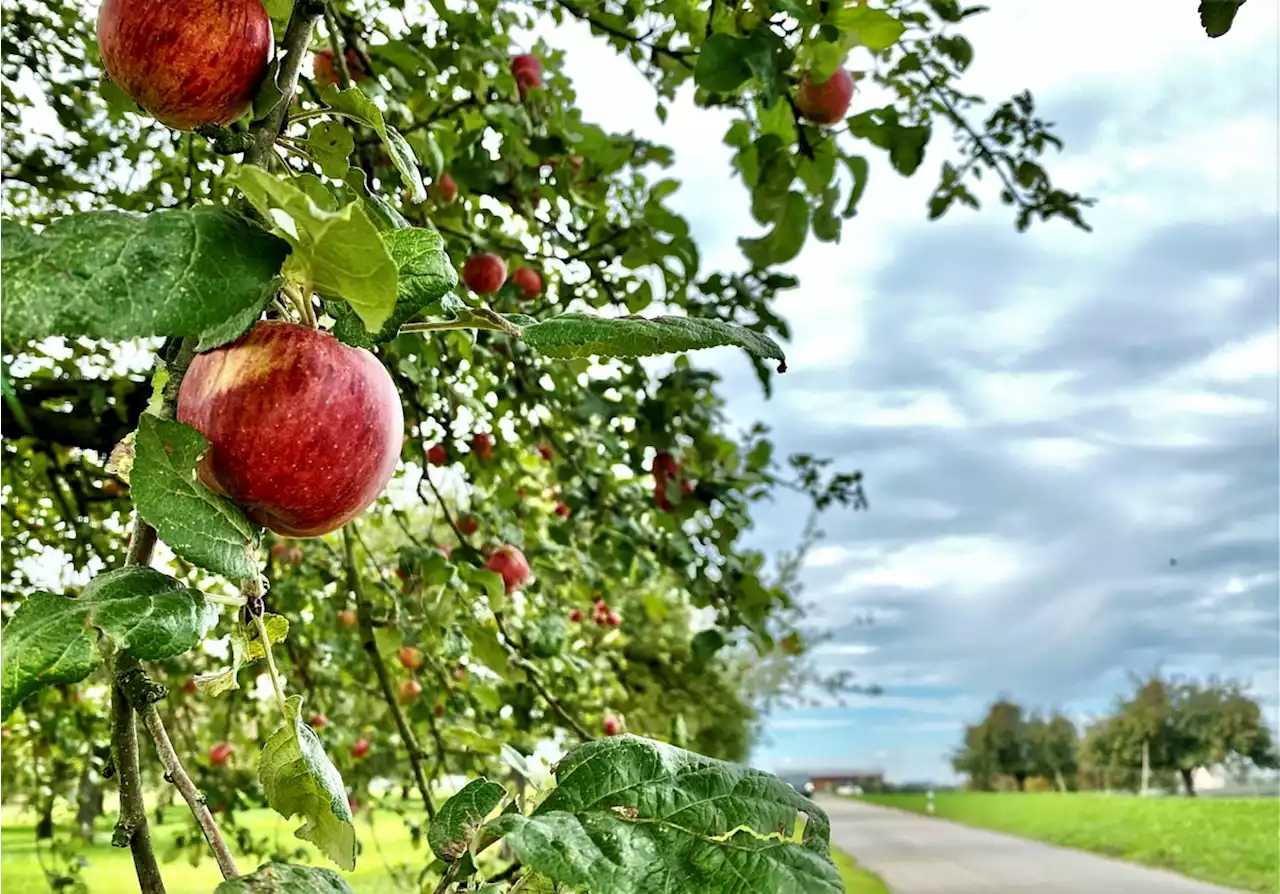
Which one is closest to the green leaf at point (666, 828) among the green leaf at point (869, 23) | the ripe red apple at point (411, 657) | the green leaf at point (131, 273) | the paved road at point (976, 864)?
the green leaf at point (131, 273)

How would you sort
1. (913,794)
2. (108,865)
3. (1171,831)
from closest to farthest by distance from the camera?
1. (108,865)
2. (1171,831)
3. (913,794)

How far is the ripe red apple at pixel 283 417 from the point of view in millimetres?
314

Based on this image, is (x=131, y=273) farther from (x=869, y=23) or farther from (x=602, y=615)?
(x=602, y=615)

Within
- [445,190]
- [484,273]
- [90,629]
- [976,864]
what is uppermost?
[445,190]

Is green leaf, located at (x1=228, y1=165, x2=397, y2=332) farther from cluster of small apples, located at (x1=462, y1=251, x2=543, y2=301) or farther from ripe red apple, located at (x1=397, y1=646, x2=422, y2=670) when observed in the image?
ripe red apple, located at (x1=397, y1=646, x2=422, y2=670)

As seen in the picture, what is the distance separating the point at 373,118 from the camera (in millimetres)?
332

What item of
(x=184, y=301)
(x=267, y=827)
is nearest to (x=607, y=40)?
(x=184, y=301)

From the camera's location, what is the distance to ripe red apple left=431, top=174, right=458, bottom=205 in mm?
1051

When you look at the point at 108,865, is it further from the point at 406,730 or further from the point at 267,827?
the point at 406,730

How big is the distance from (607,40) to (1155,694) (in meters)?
2.61

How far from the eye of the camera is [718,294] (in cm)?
112

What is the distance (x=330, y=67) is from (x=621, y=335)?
81cm

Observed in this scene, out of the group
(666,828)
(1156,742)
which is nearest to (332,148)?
(666,828)

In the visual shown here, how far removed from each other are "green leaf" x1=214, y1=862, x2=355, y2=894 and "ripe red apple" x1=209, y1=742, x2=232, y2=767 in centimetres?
164
